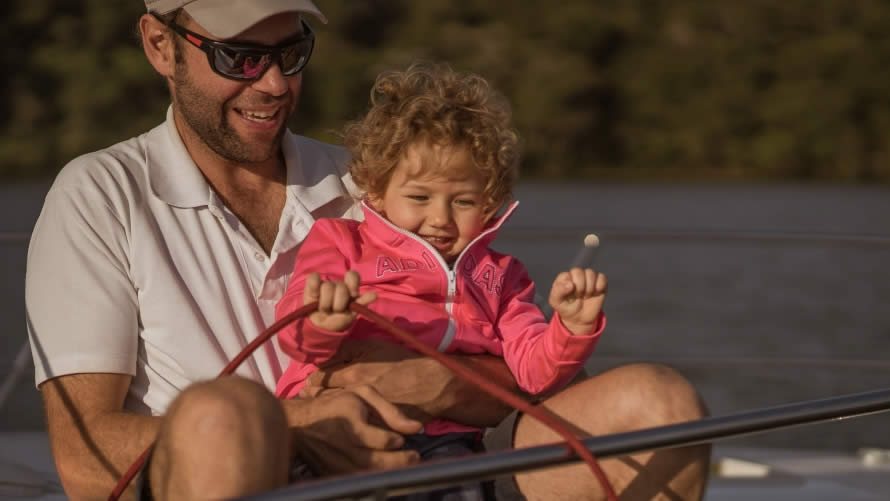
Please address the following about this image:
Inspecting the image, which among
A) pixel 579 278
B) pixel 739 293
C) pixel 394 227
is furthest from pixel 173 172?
pixel 739 293

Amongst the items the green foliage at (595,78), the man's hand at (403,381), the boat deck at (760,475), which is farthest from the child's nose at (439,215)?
the green foliage at (595,78)

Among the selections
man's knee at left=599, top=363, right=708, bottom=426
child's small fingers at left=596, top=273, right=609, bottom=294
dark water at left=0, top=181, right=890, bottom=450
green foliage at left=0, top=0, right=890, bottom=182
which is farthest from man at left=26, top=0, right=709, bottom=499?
green foliage at left=0, top=0, right=890, bottom=182

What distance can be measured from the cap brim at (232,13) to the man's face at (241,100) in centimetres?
3

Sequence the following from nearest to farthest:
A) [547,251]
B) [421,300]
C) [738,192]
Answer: [421,300]
[547,251]
[738,192]

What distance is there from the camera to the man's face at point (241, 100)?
87.4 inches

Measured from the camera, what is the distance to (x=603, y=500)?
1859mm

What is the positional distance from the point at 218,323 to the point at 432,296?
0.38 m

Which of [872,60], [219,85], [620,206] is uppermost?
[219,85]

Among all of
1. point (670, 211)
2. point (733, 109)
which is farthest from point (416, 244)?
point (733, 109)

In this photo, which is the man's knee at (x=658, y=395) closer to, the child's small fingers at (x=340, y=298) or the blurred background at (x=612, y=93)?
the child's small fingers at (x=340, y=298)

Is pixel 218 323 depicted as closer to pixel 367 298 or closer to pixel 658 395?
pixel 367 298

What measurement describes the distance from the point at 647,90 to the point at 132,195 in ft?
80.2

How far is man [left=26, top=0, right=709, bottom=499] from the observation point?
164cm

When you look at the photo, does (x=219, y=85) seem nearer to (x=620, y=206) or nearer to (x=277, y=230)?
(x=277, y=230)
